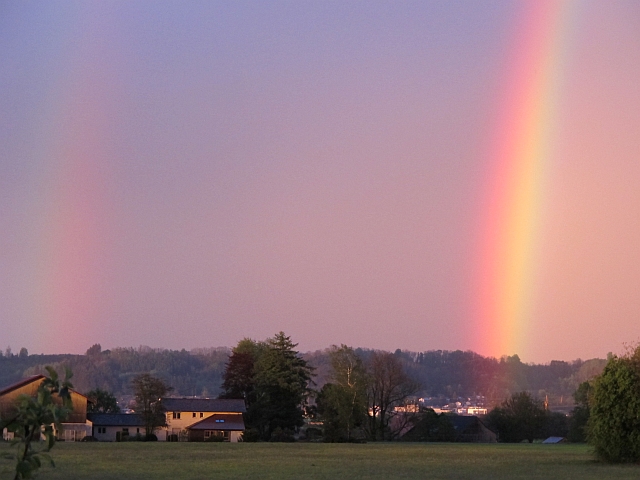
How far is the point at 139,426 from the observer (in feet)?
285

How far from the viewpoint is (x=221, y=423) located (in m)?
86.4

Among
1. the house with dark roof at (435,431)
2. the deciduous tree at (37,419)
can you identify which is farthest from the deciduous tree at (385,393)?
the deciduous tree at (37,419)

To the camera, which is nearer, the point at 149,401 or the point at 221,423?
the point at 149,401

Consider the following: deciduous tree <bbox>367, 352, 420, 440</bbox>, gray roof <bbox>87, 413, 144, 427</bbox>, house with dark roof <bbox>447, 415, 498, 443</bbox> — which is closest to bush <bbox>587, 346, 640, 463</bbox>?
deciduous tree <bbox>367, 352, 420, 440</bbox>

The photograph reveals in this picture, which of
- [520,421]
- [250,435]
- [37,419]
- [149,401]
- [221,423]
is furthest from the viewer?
[520,421]

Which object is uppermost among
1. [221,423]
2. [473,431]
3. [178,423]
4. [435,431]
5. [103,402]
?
[103,402]

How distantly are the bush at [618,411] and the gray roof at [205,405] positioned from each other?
54060 millimetres

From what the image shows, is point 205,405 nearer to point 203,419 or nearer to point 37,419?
point 203,419

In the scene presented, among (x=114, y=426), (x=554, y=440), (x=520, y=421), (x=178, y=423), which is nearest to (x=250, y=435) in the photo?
(x=178, y=423)

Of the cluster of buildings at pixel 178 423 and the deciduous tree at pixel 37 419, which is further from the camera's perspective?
the cluster of buildings at pixel 178 423

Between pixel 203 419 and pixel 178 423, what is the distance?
333cm

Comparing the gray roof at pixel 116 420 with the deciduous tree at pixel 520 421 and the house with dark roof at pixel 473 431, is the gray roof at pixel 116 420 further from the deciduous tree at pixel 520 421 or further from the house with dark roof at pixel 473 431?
the deciduous tree at pixel 520 421

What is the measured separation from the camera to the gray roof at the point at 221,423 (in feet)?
280

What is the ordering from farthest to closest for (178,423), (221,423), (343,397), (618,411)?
(178,423) → (221,423) → (343,397) → (618,411)
